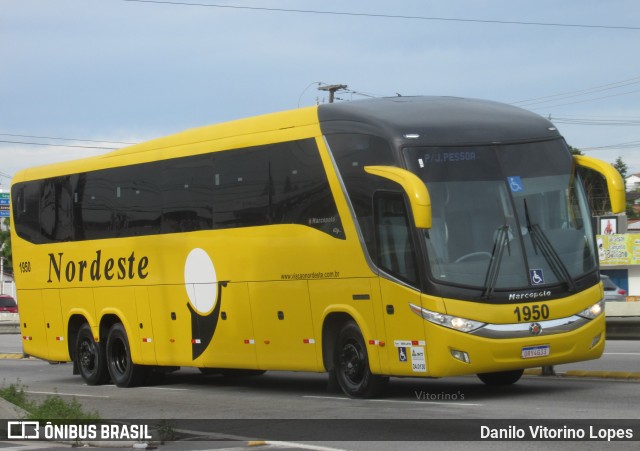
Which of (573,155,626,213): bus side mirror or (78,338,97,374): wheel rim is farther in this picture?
(78,338,97,374): wheel rim

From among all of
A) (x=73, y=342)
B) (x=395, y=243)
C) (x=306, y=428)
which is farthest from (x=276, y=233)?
(x=73, y=342)

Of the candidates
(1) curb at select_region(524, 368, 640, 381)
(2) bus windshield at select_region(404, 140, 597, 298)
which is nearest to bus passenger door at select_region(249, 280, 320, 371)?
(2) bus windshield at select_region(404, 140, 597, 298)

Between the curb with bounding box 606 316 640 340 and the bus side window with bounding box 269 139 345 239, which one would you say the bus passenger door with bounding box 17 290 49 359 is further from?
the curb with bounding box 606 316 640 340

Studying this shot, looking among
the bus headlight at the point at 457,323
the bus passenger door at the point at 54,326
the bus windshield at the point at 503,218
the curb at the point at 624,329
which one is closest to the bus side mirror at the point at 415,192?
the bus windshield at the point at 503,218

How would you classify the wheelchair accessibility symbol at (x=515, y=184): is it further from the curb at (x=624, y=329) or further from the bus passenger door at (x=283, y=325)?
the curb at (x=624, y=329)

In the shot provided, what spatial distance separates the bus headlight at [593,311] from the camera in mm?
14828

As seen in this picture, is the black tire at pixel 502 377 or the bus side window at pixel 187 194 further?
the bus side window at pixel 187 194

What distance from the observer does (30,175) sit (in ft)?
78.7

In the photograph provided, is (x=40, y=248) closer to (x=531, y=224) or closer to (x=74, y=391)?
(x=74, y=391)

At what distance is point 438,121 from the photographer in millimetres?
15188

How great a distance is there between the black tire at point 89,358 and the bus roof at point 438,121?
7793 mm

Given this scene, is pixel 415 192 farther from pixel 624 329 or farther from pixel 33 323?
pixel 624 329

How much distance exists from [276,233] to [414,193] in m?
3.70

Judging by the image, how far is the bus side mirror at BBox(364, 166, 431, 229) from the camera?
13641mm
